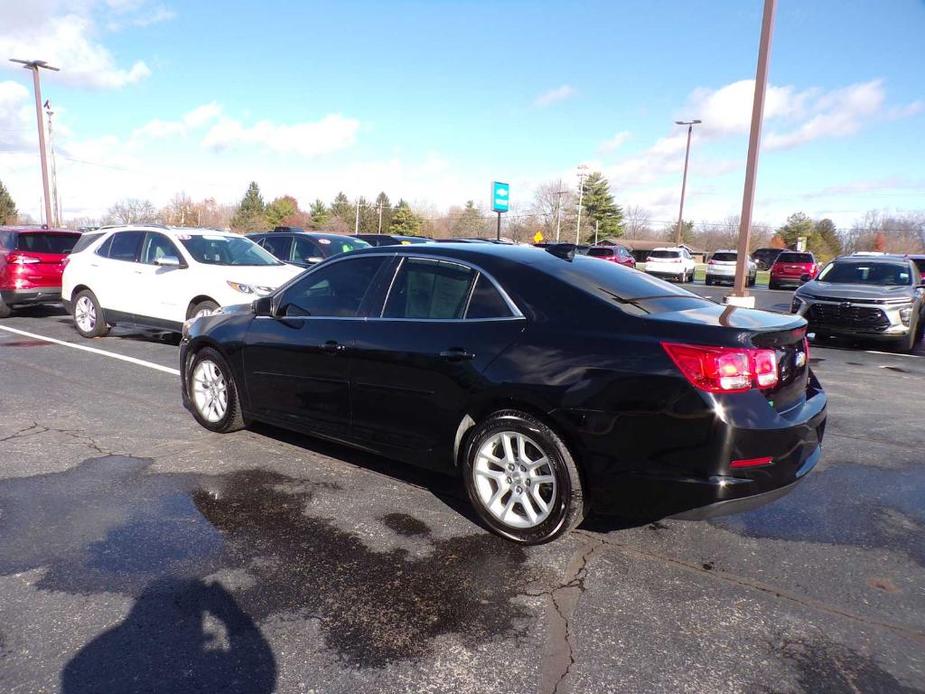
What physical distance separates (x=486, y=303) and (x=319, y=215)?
4032 inches

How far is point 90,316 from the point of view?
10539 millimetres

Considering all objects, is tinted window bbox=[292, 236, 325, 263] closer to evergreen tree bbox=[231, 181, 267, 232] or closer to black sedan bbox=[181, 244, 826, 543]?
black sedan bbox=[181, 244, 826, 543]

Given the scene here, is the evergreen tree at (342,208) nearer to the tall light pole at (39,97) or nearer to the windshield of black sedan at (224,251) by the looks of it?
the tall light pole at (39,97)

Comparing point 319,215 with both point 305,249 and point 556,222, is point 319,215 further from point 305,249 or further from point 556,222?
point 305,249

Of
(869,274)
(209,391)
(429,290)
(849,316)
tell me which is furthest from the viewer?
(869,274)

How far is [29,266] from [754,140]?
1449 cm

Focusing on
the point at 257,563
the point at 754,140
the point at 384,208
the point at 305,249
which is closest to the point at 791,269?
the point at 754,140

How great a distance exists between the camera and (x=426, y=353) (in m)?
3.85

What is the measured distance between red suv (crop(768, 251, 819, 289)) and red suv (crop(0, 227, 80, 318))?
2560cm

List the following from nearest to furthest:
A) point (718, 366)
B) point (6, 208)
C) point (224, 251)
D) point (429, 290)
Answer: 1. point (718, 366)
2. point (429, 290)
3. point (224, 251)
4. point (6, 208)

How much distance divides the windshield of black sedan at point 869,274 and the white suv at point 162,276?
9.73 meters

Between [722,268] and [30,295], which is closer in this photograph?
[30,295]

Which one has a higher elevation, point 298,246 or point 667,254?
point 298,246

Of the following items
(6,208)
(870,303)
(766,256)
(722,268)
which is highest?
(6,208)
